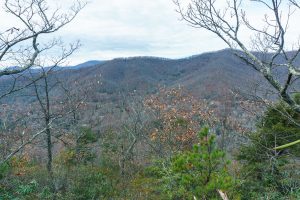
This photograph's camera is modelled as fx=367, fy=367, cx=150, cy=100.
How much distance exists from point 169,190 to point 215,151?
4288mm

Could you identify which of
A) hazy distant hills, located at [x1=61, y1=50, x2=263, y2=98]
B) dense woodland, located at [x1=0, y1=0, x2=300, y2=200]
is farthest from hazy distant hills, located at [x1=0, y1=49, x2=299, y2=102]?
dense woodland, located at [x1=0, y1=0, x2=300, y2=200]

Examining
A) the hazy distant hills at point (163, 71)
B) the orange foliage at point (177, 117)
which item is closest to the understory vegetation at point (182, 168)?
the orange foliage at point (177, 117)

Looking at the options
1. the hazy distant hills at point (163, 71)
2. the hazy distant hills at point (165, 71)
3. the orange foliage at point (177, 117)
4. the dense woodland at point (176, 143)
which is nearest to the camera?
the dense woodland at point (176, 143)

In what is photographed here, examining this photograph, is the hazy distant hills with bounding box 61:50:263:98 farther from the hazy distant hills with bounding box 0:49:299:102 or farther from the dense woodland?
the dense woodland

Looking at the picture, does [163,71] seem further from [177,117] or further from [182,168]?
[182,168]

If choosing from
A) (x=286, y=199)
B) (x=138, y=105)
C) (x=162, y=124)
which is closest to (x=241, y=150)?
(x=286, y=199)

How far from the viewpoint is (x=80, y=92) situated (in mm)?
23469

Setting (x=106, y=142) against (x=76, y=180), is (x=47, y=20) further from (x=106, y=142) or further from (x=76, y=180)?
(x=106, y=142)

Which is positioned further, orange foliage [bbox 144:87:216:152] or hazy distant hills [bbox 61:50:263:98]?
hazy distant hills [bbox 61:50:263:98]

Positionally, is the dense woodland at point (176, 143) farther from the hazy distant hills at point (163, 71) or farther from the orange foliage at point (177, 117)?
the hazy distant hills at point (163, 71)

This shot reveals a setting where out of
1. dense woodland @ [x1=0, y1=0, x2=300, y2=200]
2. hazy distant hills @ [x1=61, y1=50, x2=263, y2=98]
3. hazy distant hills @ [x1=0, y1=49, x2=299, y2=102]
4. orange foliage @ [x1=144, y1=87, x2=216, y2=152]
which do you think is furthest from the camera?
hazy distant hills @ [x1=61, y1=50, x2=263, y2=98]

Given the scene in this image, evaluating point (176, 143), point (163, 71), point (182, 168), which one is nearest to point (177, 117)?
point (176, 143)

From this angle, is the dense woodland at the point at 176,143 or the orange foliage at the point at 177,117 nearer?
the dense woodland at the point at 176,143

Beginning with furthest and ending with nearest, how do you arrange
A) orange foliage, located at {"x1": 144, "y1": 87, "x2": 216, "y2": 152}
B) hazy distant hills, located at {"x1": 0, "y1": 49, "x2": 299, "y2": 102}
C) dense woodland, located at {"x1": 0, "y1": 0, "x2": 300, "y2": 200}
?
hazy distant hills, located at {"x1": 0, "y1": 49, "x2": 299, "y2": 102} < orange foliage, located at {"x1": 144, "y1": 87, "x2": 216, "y2": 152} < dense woodland, located at {"x1": 0, "y1": 0, "x2": 300, "y2": 200}
